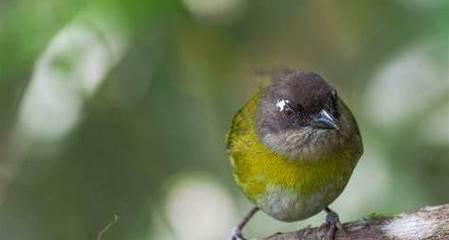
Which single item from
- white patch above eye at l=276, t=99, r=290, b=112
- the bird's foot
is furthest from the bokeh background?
white patch above eye at l=276, t=99, r=290, b=112

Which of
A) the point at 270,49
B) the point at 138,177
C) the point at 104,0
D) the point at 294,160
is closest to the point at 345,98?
the point at 270,49

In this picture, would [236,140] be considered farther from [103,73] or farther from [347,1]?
[347,1]

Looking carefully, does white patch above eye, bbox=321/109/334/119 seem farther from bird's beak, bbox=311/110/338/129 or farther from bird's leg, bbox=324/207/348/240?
bird's leg, bbox=324/207/348/240

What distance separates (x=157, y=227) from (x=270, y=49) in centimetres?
141

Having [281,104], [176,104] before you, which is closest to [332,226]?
[281,104]

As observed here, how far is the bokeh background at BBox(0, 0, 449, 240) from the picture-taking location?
5.53 m

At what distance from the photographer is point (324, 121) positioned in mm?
4383

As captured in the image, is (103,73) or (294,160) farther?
(103,73)

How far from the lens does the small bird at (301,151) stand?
14.6 feet

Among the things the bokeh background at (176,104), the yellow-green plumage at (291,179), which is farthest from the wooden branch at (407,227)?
the bokeh background at (176,104)

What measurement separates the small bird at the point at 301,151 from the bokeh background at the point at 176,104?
108 centimetres

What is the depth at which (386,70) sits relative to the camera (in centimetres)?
589

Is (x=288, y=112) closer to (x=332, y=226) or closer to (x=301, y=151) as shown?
(x=301, y=151)

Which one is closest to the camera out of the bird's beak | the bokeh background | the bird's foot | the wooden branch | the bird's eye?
the wooden branch
